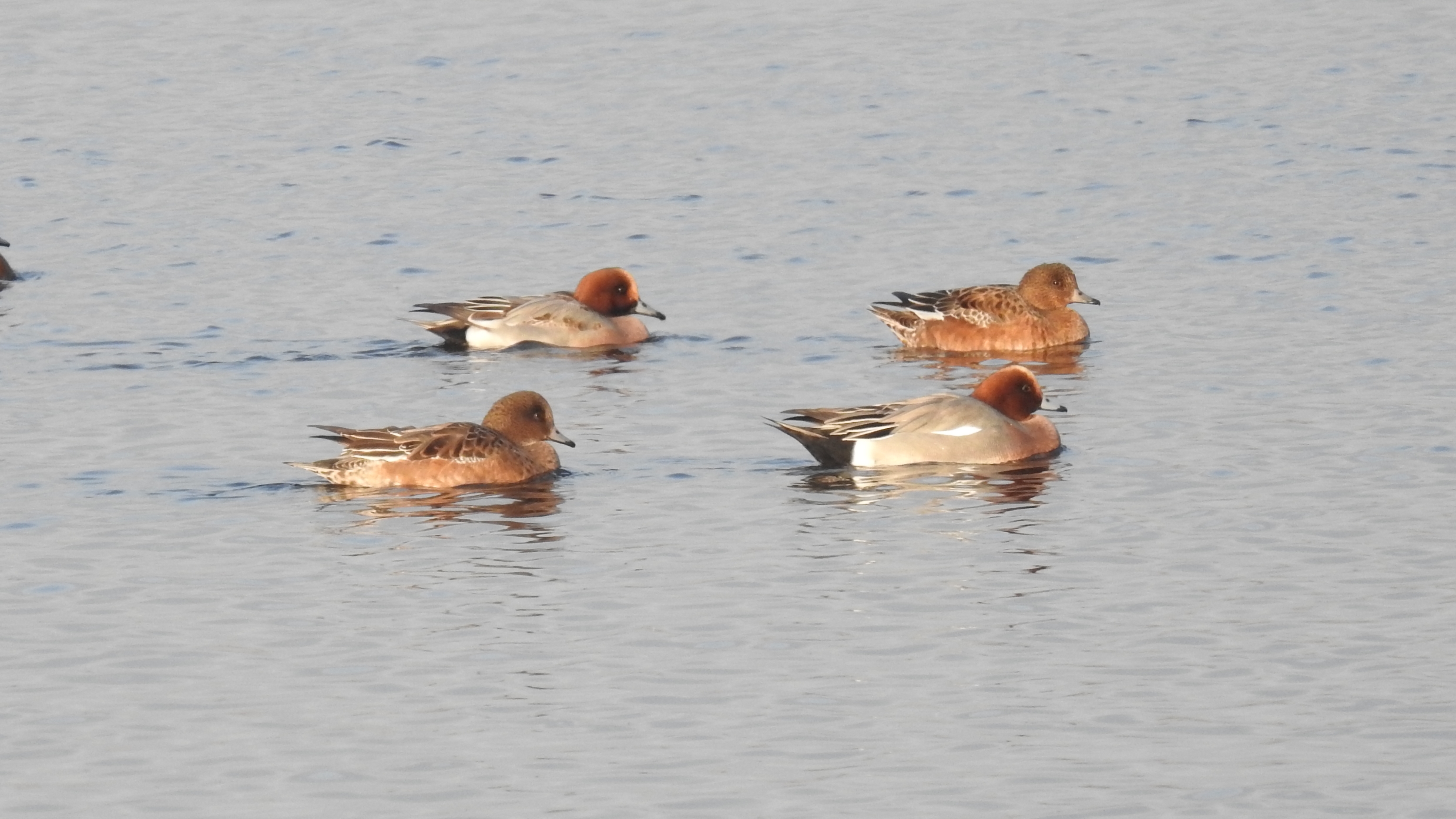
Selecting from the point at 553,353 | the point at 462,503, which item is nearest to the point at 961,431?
the point at 462,503

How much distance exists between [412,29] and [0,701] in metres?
33.8

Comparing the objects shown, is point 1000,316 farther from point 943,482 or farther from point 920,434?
point 943,482

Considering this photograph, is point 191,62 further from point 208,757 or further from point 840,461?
point 208,757

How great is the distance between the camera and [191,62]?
134ft

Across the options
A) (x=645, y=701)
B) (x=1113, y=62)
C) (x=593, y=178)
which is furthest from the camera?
(x=1113, y=62)

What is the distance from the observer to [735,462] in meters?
16.4

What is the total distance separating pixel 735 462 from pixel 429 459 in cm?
197

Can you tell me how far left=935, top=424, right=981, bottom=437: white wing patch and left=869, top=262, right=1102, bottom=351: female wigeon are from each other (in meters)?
5.09

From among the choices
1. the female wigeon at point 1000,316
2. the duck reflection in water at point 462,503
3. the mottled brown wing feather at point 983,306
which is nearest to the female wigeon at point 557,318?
the female wigeon at point 1000,316

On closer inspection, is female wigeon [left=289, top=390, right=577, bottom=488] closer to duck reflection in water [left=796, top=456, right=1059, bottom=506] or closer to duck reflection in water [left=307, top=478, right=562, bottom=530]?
duck reflection in water [left=307, top=478, right=562, bottom=530]

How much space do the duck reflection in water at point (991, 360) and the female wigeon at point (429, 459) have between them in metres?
5.40

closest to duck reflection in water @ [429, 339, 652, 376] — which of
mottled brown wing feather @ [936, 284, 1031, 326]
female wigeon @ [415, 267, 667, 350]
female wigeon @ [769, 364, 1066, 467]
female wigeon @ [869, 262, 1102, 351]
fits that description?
female wigeon @ [415, 267, 667, 350]

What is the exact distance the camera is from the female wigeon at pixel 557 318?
21750 millimetres

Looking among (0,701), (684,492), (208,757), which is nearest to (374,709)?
(208,757)
